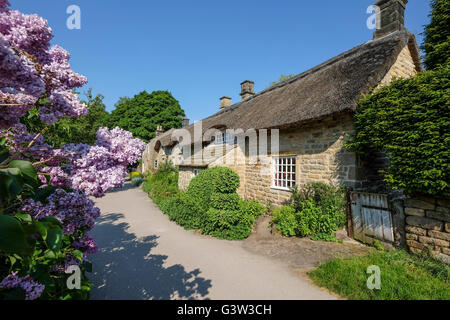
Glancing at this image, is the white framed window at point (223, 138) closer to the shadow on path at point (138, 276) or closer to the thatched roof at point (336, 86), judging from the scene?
the thatched roof at point (336, 86)

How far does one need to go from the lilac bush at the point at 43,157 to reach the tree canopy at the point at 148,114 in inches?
1152

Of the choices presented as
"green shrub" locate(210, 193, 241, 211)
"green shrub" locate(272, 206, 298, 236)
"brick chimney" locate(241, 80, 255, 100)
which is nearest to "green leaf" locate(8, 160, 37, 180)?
"green shrub" locate(272, 206, 298, 236)

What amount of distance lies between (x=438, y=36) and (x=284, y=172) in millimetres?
6296

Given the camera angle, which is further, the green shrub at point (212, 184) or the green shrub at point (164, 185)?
the green shrub at point (164, 185)

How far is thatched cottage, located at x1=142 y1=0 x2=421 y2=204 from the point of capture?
21.5ft

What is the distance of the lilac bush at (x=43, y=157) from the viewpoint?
4.48ft

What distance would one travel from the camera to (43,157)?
198 centimetres

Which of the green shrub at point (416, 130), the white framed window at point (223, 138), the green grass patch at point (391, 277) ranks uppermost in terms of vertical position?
the white framed window at point (223, 138)

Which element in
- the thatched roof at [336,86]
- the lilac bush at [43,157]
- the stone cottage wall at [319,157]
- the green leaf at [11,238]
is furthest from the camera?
the stone cottage wall at [319,157]

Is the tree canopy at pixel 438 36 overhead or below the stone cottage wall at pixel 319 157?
overhead

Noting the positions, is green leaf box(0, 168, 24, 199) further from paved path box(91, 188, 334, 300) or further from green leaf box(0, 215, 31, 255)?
paved path box(91, 188, 334, 300)

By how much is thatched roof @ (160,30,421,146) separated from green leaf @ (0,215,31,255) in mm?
6913

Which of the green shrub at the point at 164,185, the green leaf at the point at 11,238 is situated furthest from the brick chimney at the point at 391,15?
the green shrub at the point at 164,185
